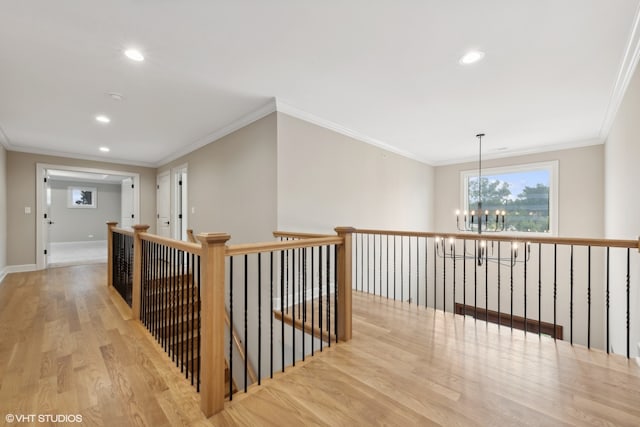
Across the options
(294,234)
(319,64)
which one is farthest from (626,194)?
(294,234)

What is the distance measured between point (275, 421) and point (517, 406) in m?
1.38

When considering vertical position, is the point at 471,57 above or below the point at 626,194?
above

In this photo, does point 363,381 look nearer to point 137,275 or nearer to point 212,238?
point 212,238

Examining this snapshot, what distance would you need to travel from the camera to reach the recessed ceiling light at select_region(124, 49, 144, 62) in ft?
7.25

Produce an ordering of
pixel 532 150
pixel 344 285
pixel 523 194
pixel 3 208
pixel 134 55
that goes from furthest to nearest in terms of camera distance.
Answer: pixel 523 194 → pixel 532 150 → pixel 3 208 → pixel 344 285 → pixel 134 55

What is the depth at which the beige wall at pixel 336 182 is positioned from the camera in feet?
11.0

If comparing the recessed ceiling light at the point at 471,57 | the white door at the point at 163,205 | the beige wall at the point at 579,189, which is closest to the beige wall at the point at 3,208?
the white door at the point at 163,205

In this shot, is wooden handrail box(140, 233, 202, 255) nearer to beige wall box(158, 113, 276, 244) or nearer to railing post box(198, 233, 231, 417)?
railing post box(198, 233, 231, 417)

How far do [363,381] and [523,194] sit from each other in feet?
18.2

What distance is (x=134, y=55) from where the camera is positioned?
2266 mm

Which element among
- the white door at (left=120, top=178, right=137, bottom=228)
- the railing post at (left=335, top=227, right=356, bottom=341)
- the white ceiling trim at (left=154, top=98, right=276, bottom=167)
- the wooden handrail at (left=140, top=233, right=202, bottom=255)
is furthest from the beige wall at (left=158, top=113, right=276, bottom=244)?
the white door at (left=120, top=178, right=137, bottom=228)

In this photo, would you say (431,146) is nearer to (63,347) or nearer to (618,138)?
(618,138)

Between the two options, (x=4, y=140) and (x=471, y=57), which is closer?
(x=471, y=57)

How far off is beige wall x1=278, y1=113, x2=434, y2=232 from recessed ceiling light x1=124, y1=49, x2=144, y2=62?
1418 mm
